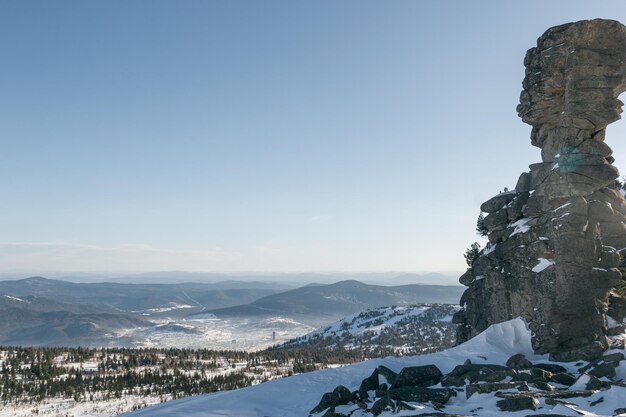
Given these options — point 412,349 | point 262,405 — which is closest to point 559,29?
point 262,405

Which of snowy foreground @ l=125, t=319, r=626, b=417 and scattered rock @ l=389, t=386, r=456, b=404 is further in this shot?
scattered rock @ l=389, t=386, r=456, b=404

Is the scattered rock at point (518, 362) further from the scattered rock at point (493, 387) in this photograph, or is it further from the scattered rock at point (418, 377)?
the scattered rock at point (493, 387)

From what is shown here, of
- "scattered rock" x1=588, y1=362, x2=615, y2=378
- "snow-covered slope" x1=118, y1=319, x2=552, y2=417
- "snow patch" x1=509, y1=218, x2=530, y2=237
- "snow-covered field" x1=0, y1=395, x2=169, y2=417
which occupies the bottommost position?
"snow-covered field" x1=0, y1=395, x2=169, y2=417

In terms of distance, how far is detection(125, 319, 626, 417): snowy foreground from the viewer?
25408mm

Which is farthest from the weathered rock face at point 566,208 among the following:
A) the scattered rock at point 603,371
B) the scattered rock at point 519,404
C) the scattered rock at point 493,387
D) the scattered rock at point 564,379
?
the scattered rock at point 519,404

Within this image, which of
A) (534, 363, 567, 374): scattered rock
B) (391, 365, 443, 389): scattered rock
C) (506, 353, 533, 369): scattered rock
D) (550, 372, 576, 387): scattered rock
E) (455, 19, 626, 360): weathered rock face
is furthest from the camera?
(455, 19, 626, 360): weathered rock face

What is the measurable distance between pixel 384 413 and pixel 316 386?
32.7ft

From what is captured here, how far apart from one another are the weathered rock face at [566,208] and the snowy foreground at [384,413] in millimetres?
3005

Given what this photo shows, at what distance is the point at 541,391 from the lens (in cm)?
2761

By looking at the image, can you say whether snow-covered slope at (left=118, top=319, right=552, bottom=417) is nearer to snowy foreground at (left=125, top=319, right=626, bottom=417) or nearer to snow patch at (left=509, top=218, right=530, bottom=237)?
snowy foreground at (left=125, top=319, right=626, bottom=417)

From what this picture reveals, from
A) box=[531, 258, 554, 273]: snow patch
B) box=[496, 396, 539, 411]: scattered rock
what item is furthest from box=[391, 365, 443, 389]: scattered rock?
box=[531, 258, 554, 273]: snow patch

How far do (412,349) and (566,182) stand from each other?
161 m

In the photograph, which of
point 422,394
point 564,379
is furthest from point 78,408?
point 564,379

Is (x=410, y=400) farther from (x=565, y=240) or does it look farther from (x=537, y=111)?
(x=537, y=111)
